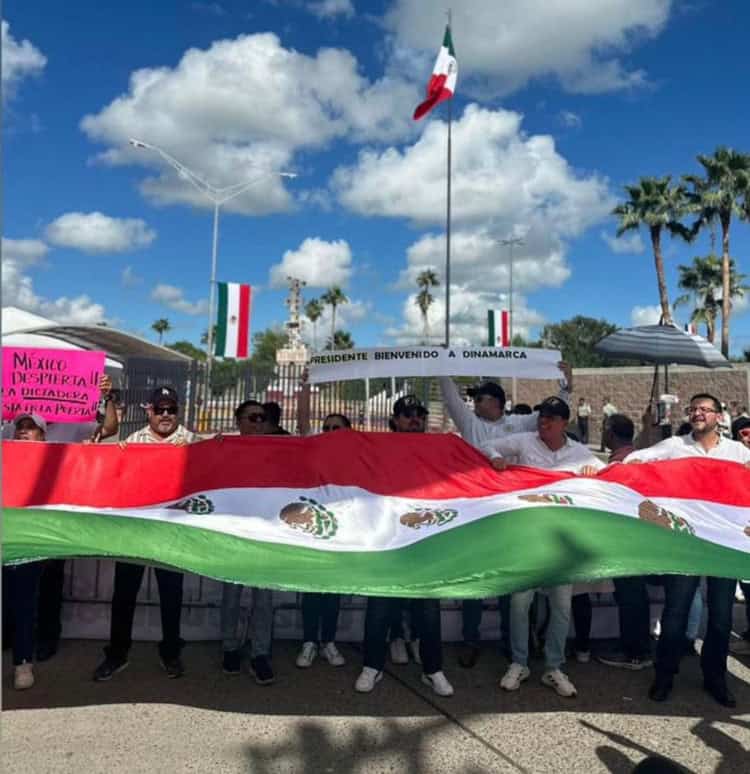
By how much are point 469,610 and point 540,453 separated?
1.31 m

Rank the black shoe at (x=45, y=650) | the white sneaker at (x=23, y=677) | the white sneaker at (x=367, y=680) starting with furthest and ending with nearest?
the black shoe at (x=45, y=650)
the white sneaker at (x=367, y=680)
the white sneaker at (x=23, y=677)

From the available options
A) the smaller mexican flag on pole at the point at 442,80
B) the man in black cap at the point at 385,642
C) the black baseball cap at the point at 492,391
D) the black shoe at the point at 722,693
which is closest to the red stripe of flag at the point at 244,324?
the smaller mexican flag on pole at the point at 442,80

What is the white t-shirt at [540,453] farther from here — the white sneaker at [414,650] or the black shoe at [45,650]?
the black shoe at [45,650]

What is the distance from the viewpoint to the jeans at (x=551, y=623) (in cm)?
438

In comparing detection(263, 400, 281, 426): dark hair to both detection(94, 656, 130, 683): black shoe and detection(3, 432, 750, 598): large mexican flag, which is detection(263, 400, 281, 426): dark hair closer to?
detection(3, 432, 750, 598): large mexican flag

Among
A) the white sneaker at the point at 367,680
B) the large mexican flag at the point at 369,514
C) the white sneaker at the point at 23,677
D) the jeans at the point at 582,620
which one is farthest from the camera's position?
the jeans at the point at 582,620

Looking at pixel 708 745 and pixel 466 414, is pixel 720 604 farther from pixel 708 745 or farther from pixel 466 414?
pixel 466 414

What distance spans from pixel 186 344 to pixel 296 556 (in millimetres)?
108703

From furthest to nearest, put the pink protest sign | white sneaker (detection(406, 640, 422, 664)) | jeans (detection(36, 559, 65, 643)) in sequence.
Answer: the pink protest sign
white sneaker (detection(406, 640, 422, 664))
jeans (detection(36, 559, 65, 643))

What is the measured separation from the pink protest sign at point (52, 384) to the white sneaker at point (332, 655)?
330 cm

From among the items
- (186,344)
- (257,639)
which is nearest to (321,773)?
(257,639)

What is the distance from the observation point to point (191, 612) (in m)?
5.01

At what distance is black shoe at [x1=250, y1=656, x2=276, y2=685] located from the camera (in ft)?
14.3

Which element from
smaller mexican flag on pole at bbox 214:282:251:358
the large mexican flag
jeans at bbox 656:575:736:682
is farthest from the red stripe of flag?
jeans at bbox 656:575:736:682
